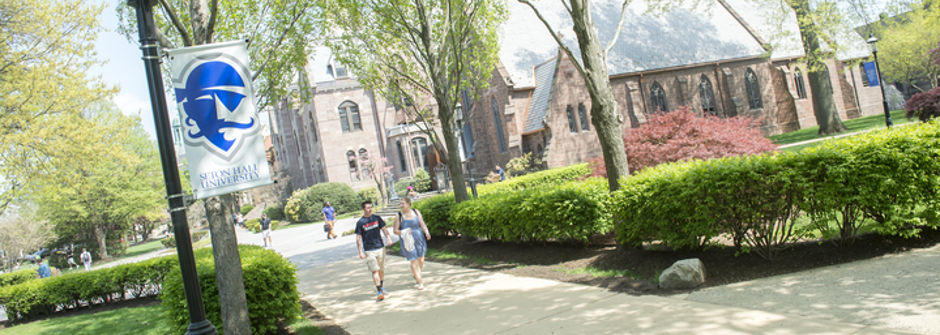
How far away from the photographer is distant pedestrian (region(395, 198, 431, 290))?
8.96 metres

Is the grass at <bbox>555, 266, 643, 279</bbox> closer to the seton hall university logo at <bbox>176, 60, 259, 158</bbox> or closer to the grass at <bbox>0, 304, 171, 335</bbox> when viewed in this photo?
the seton hall university logo at <bbox>176, 60, 259, 158</bbox>

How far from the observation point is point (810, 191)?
648cm

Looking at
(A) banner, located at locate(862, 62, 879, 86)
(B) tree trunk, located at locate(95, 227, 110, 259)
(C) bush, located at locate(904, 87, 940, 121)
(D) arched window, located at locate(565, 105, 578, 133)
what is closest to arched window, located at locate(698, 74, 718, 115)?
(D) arched window, located at locate(565, 105, 578, 133)

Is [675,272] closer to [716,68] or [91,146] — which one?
[91,146]

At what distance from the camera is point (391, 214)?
3072cm

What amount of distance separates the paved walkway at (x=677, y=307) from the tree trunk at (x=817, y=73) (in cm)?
2310

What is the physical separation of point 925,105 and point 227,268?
77.3 ft

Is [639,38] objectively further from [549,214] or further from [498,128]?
[549,214]

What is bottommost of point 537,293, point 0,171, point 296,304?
point 537,293

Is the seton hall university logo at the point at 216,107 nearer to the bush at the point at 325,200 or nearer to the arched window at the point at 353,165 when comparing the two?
the bush at the point at 325,200

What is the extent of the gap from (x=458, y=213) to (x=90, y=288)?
9.54 m

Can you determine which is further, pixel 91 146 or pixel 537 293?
pixel 91 146

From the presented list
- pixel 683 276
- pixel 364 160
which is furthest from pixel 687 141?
pixel 364 160

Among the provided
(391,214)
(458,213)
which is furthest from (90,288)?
(391,214)
